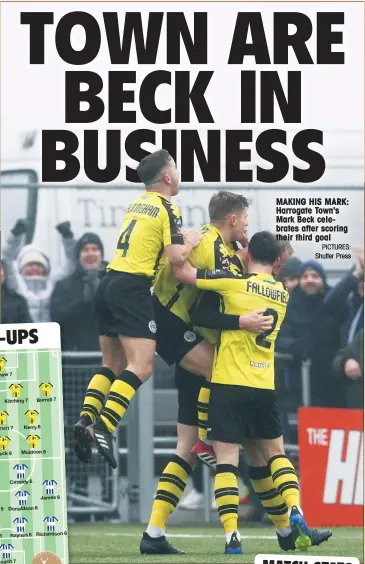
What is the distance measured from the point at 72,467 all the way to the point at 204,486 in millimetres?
1025

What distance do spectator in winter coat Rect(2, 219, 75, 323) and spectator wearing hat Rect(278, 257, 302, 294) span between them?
1519 millimetres

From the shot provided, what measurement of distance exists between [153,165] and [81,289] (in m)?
2.73

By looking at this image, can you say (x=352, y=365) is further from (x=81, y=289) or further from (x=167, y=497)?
(x=167, y=497)

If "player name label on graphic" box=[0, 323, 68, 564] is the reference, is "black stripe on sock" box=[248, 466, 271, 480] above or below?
below

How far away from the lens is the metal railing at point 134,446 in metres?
10.0

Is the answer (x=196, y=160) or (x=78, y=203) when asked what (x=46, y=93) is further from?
(x=78, y=203)

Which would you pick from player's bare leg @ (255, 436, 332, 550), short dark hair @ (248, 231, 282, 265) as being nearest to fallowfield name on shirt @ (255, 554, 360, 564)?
player's bare leg @ (255, 436, 332, 550)

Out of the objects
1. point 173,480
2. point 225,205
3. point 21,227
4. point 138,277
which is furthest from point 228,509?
point 21,227

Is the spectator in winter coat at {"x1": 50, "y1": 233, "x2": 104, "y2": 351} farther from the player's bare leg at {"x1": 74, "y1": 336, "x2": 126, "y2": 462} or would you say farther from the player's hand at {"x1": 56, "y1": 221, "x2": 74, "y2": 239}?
the player's bare leg at {"x1": 74, "y1": 336, "x2": 126, "y2": 462}

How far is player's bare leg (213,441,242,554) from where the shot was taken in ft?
22.3

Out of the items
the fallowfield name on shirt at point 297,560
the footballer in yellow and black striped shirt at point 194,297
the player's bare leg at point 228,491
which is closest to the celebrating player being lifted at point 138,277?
the footballer in yellow and black striped shirt at point 194,297

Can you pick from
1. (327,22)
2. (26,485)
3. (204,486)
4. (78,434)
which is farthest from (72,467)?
(26,485)

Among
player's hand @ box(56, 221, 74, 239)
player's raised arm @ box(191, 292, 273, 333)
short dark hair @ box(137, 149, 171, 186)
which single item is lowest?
player's raised arm @ box(191, 292, 273, 333)

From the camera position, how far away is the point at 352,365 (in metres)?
9.70
